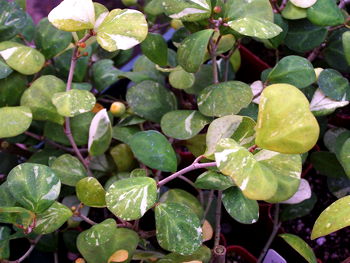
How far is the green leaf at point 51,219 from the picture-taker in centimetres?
57

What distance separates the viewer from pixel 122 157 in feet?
2.51

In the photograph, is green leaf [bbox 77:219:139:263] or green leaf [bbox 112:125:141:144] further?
green leaf [bbox 112:125:141:144]

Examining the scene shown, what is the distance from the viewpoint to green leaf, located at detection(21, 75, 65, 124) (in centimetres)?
67

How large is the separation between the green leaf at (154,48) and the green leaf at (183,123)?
10 cm

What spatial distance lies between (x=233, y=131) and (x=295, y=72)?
20cm

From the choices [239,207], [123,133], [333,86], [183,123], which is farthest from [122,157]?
[333,86]

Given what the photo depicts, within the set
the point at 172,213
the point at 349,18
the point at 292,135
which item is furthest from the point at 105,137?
the point at 349,18

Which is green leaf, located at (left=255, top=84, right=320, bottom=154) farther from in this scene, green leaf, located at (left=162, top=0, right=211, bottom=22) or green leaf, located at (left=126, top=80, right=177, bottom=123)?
green leaf, located at (left=126, top=80, right=177, bottom=123)

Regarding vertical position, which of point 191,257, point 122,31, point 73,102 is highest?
point 122,31

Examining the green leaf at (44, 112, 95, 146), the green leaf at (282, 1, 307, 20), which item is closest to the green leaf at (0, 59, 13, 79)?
the green leaf at (44, 112, 95, 146)

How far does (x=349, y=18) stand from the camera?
765 millimetres

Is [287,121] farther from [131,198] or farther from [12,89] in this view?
[12,89]

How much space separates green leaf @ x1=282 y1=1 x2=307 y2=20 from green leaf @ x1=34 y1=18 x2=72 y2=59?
0.39 meters

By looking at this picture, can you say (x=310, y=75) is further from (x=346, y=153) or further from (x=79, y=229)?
(x=79, y=229)
